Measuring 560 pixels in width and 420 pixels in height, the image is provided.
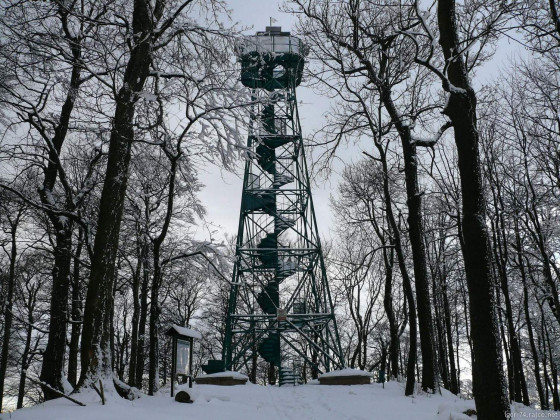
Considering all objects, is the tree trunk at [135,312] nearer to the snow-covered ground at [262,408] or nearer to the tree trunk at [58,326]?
the tree trunk at [58,326]

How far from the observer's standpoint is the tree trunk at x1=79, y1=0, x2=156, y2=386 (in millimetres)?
6719

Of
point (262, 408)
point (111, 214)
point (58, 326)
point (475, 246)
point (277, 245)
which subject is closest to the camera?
point (475, 246)

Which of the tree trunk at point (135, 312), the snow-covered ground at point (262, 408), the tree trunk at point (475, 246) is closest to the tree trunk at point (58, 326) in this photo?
the snow-covered ground at point (262, 408)

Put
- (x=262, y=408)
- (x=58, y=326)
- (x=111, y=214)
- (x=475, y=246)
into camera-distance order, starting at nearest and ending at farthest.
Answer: (x=475, y=246)
(x=111, y=214)
(x=262, y=408)
(x=58, y=326)

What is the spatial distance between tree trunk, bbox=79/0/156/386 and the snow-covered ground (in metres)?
0.63

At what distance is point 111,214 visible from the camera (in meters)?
7.38

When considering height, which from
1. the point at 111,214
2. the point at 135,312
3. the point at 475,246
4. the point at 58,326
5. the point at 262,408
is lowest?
the point at 262,408

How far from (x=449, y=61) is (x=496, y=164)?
1052 centimetres

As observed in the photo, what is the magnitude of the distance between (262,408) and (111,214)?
442cm

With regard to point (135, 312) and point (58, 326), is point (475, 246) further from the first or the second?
point (135, 312)

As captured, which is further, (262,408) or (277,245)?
(277,245)

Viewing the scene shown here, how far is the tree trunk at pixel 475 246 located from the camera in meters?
5.48

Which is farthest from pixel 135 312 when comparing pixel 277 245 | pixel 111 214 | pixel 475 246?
pixel 475 246

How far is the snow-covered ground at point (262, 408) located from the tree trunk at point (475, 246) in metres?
0.80
